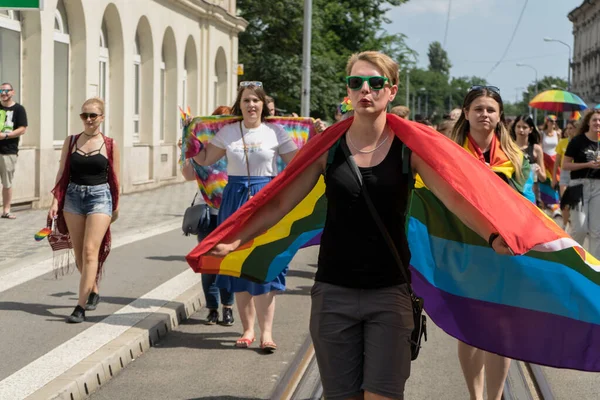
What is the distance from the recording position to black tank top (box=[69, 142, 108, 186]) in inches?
342

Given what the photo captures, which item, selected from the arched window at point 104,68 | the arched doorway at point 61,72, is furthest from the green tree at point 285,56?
the arched doorway at point 61,72

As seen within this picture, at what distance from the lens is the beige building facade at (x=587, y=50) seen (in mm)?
105375

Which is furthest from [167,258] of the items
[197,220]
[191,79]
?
[191,79]

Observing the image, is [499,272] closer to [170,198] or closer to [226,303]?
[226,303]

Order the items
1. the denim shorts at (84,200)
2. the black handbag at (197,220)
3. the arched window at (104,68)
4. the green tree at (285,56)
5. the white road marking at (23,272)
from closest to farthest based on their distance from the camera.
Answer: the denim shorts at (84,200) → the black handbag at (197,220) → the white road marking at (23,272) → the arched window at (104,68) → the green tree at (285,56)

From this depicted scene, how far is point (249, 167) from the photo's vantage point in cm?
792

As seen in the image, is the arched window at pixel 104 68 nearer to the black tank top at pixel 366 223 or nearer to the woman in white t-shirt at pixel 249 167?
the woman in white t-shirt at pixel 249 167

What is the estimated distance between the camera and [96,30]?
863 inches

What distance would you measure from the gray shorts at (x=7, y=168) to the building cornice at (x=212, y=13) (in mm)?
12430

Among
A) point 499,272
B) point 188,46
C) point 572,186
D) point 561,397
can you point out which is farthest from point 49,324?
point 188,46

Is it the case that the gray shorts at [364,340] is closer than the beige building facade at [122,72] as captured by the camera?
Yes

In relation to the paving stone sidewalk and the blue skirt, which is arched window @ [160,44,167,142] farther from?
the blue skirt

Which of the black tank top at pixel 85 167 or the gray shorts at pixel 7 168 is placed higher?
the black tank top at pixel 85 167

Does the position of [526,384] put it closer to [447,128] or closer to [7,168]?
[447,128]
